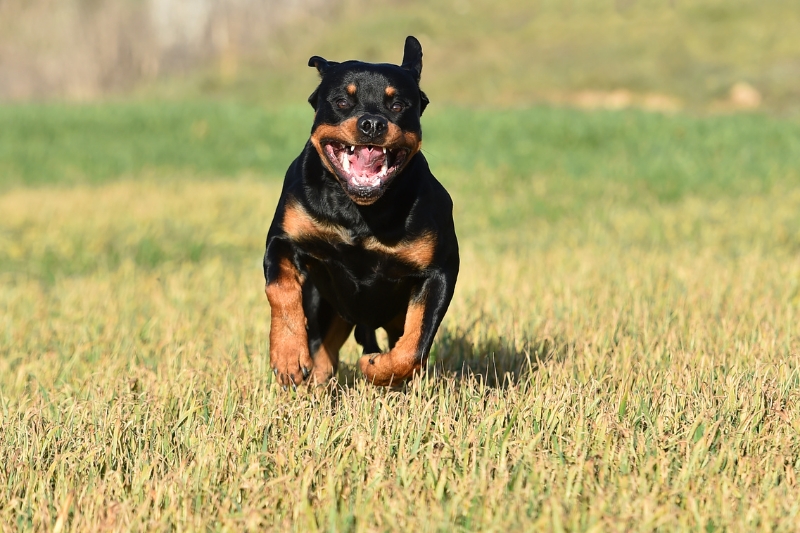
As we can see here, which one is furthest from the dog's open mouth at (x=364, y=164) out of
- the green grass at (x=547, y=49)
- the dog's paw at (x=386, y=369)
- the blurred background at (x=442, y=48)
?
the green grass at (x=547, y=49)

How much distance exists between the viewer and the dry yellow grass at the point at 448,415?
259cm

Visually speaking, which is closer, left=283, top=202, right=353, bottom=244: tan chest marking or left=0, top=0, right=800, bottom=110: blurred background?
left=283, top=202, right=353, bottom=244: tan chest marking

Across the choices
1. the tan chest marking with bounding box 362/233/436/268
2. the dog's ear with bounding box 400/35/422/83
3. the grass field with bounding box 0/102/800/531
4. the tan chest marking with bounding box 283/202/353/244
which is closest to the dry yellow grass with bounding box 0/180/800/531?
the grass field with bounding box 0/102/800/531

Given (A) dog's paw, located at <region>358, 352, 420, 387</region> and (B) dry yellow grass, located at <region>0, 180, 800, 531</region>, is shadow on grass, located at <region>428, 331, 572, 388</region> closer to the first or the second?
(B) dry yellow grass, located at <region>0, 180, 800, 531</region>

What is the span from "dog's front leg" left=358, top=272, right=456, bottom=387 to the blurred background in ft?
87.9

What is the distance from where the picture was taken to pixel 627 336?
4633 millimetres

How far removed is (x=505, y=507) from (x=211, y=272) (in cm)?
A: 540

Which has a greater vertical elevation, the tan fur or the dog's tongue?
the dog's tongue

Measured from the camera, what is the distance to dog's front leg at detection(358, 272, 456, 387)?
138 inches

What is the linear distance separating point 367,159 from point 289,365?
866mm

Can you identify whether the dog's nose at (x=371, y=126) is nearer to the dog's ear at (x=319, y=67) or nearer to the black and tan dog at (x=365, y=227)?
the black and tan dog at (x=365, y=227)

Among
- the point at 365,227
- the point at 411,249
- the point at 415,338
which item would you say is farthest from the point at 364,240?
the point at 415,338

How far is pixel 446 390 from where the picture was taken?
362cm

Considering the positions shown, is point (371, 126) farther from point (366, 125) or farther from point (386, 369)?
point (386, 369)
